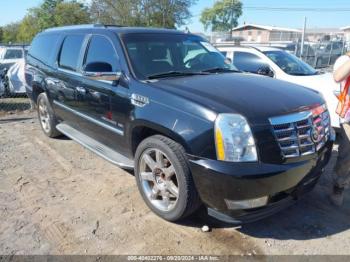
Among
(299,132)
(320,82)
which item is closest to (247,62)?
(320,82)

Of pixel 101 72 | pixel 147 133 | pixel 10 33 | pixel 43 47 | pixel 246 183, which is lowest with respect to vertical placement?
pixel 10 33

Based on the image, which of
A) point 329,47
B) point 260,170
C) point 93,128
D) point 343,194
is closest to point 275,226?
point 260,170

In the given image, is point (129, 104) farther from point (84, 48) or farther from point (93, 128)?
point (84, 48)

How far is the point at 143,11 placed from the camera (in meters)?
32.5

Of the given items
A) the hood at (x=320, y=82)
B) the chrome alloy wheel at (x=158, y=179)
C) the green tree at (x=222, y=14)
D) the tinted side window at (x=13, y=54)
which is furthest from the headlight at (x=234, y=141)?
the green tree at (x=222, y=14)

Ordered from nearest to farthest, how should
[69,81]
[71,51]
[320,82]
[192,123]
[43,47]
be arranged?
[192,123], [69,81], [71,51], [43,47], [320,82]

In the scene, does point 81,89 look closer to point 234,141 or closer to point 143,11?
point 234,141

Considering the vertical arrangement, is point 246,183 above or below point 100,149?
above

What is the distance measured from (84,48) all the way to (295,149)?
3.08 meters

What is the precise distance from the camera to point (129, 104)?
375 cm

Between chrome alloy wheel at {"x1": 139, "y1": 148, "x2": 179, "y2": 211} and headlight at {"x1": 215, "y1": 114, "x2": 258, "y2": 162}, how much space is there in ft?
1.94

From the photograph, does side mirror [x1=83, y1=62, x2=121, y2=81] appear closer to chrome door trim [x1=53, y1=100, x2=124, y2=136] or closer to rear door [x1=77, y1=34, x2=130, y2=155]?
rear door [x1=77, y1=34, x2=130, y2=155]

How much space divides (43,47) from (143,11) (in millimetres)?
28075

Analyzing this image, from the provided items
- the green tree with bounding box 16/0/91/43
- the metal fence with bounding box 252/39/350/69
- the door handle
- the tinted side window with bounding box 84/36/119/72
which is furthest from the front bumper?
the green tree with bounding box 16/0/91/43
